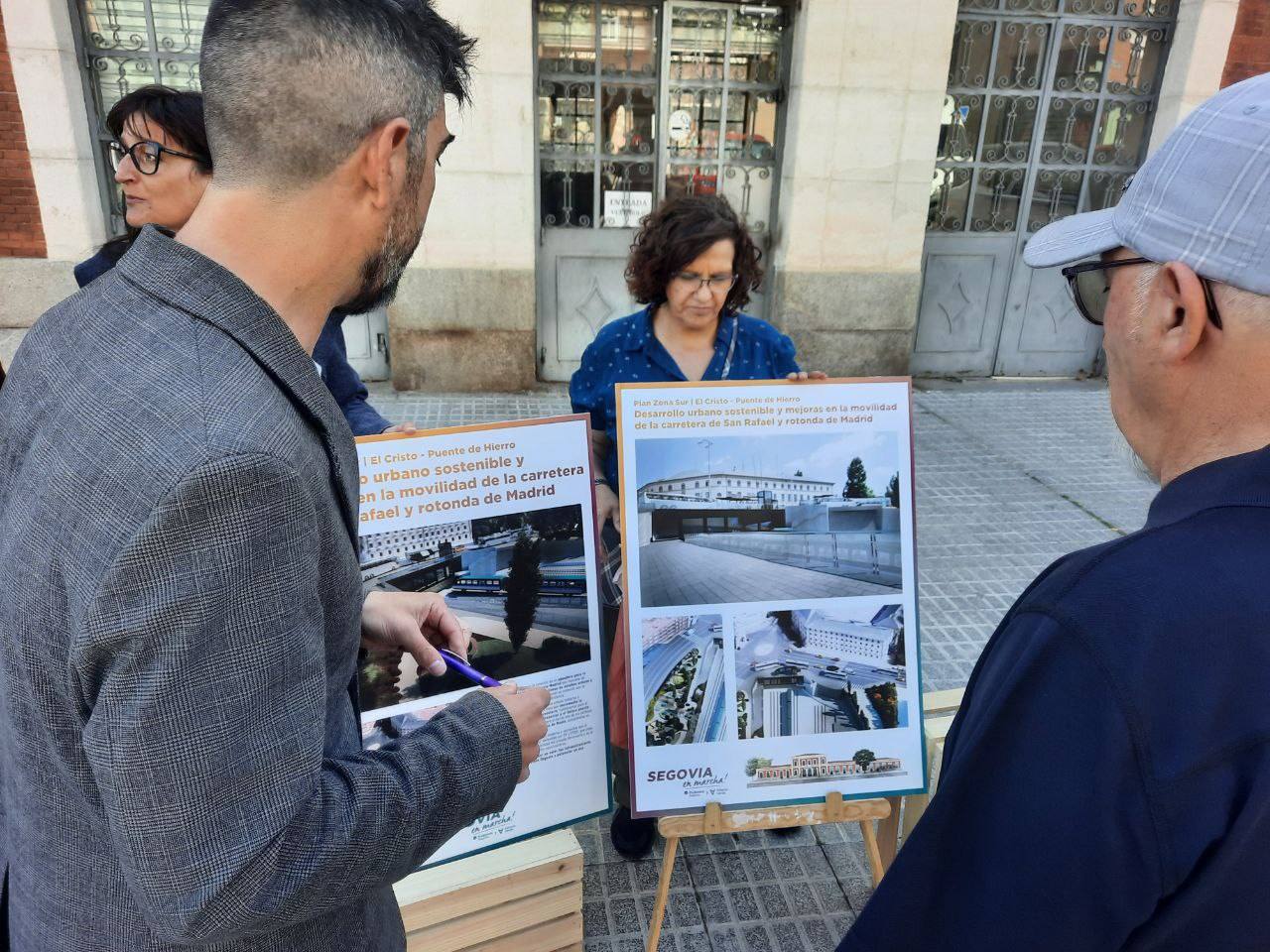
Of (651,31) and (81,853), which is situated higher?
(651,31)

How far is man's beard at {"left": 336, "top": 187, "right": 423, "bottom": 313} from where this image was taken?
1045 mm

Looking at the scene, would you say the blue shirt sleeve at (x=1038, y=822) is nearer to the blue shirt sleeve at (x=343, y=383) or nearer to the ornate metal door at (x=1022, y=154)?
the blue shirt sleeve at (x=343, y=383)

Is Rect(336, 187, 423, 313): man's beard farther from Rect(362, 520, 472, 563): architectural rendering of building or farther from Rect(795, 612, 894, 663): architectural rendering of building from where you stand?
Rect(795, 612, 894, 663): architectural rendering of building

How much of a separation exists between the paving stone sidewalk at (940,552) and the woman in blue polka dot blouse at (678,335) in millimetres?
239

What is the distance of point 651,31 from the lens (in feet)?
21.1

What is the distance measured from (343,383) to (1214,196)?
230cm

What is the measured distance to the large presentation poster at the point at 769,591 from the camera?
2039mm

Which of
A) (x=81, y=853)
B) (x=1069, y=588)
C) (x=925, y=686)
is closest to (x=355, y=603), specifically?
(x=81, y=853)

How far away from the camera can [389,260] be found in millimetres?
1071

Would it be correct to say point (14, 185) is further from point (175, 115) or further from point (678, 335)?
point (678, 335)

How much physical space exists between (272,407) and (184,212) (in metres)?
2.00

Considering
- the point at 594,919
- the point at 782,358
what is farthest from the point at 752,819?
the point at 782,358

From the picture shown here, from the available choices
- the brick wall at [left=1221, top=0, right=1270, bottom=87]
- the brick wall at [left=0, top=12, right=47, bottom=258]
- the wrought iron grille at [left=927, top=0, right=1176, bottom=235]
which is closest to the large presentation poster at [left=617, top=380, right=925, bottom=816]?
A: the wrought iron grille at [left=927, top=0, right=1176, bottom=235]

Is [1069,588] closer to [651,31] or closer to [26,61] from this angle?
[651,31]
